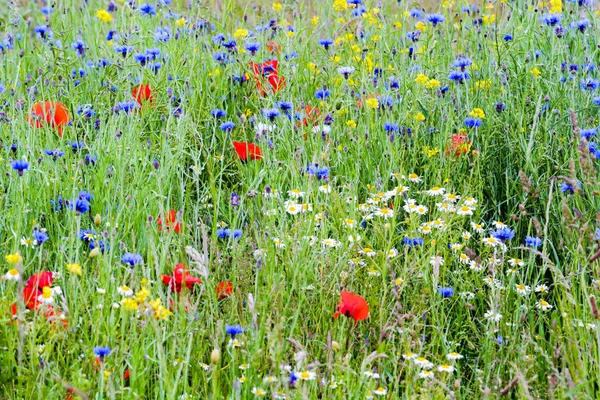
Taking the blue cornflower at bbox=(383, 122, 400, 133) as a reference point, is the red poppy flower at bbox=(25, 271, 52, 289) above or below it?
below

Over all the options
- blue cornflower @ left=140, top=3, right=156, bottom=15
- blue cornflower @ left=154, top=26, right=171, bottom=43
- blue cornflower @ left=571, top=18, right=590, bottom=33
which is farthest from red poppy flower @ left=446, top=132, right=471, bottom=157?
blue cornflower @ left=140, top=3, right=156, bottom=15

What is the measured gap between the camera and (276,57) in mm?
3904

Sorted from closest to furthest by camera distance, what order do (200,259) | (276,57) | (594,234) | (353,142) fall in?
(200,259)
(594,234)
(353,142)
(276,57)

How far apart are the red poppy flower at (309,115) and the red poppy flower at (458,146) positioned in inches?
18.6

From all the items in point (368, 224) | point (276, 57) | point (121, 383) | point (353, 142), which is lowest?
point (121, 383)

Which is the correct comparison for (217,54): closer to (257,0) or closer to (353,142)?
(353,142)

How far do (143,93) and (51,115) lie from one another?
40 cm

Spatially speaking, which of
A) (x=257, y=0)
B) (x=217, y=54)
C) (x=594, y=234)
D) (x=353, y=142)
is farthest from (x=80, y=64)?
(x=257, y=0)

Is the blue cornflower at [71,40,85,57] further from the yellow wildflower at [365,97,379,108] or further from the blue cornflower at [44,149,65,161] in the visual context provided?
the yellow wildflower at [365,97,379,108]

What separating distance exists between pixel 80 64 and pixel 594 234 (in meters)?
2.31

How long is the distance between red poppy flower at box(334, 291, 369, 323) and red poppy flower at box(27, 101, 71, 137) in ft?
4.43

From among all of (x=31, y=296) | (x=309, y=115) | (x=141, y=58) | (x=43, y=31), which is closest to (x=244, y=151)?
(x=309, y=115)

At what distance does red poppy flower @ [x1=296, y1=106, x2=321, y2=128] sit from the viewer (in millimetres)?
3051

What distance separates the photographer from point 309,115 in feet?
10.4
